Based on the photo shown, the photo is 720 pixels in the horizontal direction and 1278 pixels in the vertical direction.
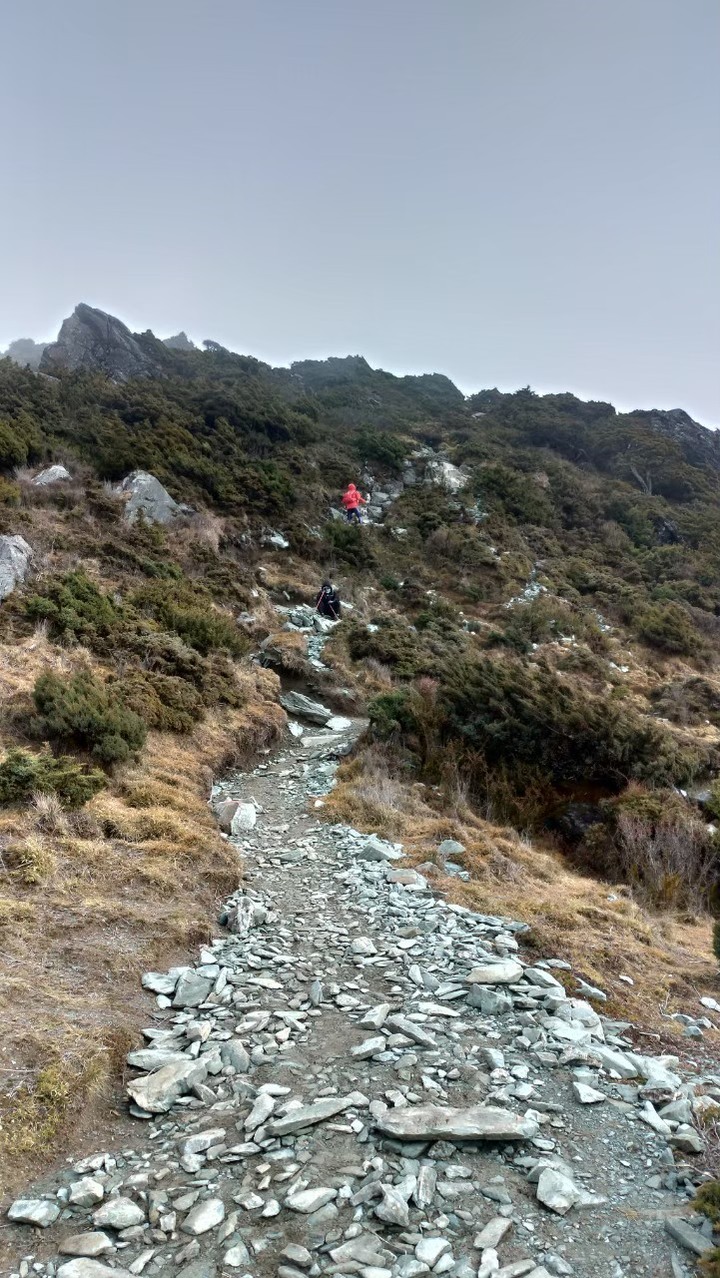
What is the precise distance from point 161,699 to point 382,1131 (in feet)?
27.9

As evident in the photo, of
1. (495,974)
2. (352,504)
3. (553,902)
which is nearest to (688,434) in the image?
(352,504)

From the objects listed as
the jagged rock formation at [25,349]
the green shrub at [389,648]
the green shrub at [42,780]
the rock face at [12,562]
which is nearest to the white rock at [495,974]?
the green shrub at [42,780]

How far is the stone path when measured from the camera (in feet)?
9.05

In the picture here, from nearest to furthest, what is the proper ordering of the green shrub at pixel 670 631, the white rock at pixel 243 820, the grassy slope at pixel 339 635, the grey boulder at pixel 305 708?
the grassy slope at pixel 339 635, the white rock at pixel 243 820, the grey boulder at pixel 305 708, the green shrub at pixel 670 631

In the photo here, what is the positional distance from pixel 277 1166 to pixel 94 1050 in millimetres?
1394

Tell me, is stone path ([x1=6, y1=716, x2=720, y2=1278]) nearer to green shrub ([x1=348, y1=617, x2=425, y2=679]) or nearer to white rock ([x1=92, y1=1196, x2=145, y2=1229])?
white rock ([x1=92, y1=1196, x2=145, y2=1229])

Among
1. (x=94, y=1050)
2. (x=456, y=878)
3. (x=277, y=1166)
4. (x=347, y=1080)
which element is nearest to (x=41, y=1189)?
(x=94, y=1050)

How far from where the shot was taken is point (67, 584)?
42.3ft

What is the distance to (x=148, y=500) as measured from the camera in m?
19.8

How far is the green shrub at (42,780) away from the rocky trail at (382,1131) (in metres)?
2.52

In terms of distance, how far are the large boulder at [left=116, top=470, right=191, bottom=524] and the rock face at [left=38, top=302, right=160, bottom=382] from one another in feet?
82.8

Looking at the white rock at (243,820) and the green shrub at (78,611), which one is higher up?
the green shrub at (78,611)

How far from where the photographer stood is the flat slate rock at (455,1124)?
3.34m

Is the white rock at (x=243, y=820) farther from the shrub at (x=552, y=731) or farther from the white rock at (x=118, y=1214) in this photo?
the white rock at (x=118, y=1214)
